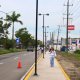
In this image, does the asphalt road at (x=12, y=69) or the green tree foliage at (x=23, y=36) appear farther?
the green tree foliage at (x=23, y=36)

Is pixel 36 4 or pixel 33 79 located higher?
pixel 36 4

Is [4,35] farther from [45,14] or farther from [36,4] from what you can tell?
[36,4]

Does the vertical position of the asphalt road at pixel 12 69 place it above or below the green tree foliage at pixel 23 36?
below

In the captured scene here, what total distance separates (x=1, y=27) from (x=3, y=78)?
89.4 metres

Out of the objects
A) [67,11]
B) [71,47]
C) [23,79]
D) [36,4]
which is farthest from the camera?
[71,47]

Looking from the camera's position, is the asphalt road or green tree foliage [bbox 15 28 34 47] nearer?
the asphalt road

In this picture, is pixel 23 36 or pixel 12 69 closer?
pixel 12 69

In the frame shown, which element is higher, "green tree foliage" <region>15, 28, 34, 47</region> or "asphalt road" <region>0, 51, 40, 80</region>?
"green tree foliage" <region>15, 28, 34, 47</region>

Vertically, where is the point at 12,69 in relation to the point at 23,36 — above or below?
below

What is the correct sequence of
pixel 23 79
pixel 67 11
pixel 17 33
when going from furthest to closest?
pixel 17 33 → pixel 67 11 → pixel 23 79

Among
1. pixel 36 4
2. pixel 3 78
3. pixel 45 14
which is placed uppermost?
pixel 45 14

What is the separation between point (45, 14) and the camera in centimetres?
6397

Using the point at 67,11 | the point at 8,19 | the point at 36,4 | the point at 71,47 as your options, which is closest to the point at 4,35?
the point at 8,19

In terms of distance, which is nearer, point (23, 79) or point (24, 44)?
point (23, 79)
